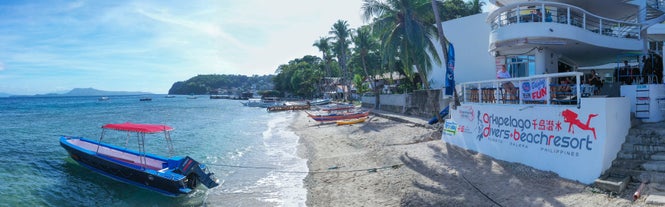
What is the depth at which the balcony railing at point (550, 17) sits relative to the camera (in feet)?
37.3

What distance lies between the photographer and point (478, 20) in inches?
976

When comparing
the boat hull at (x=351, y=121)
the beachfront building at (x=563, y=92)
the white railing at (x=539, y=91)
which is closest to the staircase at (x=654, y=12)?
the beachfront building at (x=563, y=92)

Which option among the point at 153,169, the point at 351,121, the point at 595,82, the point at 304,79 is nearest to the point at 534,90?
the point at 595,82

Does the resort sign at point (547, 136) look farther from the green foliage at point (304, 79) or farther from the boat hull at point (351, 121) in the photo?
the green foliage at point (304, 79)

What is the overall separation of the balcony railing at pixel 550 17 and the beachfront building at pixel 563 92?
33 mm

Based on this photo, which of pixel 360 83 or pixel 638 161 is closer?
pixel 638 161

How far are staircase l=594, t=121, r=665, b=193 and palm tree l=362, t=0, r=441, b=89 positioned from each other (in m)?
12.4

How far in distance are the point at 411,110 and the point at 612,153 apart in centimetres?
2065

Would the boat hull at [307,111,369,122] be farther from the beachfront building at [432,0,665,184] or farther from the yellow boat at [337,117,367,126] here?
the beachfront building at [432,0,665,184]

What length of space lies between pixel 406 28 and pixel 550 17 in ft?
29.5

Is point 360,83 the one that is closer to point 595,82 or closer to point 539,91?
point 595,82

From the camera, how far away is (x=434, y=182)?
32.6 feet


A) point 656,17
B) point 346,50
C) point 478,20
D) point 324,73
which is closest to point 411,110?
point 478,20

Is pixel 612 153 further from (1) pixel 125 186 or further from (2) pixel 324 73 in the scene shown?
(2) pixel 324 73
